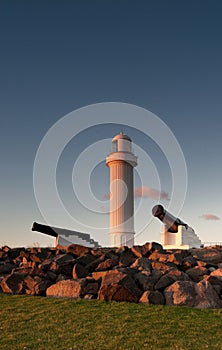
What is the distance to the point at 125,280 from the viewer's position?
902 centimetres

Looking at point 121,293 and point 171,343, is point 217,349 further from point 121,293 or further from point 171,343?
point 121,293

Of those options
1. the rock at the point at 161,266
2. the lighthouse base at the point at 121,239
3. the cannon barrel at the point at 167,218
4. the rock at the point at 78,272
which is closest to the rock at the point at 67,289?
the rock at the point at 78,272

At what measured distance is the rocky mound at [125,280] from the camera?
8.81 metres

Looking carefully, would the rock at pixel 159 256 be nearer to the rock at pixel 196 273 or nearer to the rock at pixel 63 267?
the rock at pixel 196 273

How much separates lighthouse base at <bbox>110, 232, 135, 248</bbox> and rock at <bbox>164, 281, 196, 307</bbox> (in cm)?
2169

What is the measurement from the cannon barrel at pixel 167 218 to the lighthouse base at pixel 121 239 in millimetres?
5759

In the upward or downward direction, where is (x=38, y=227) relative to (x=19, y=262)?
upward

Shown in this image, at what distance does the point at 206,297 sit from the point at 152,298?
120cm

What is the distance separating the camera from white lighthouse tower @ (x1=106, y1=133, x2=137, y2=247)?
31.0m

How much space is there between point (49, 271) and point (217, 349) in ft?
20.5

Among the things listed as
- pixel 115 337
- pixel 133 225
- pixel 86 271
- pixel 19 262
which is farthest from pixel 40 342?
pixel 133 225

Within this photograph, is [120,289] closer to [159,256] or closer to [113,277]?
[113,277]

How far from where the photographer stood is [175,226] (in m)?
25.5

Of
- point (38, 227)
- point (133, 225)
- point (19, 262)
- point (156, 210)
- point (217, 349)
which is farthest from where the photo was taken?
point (133, 225)
